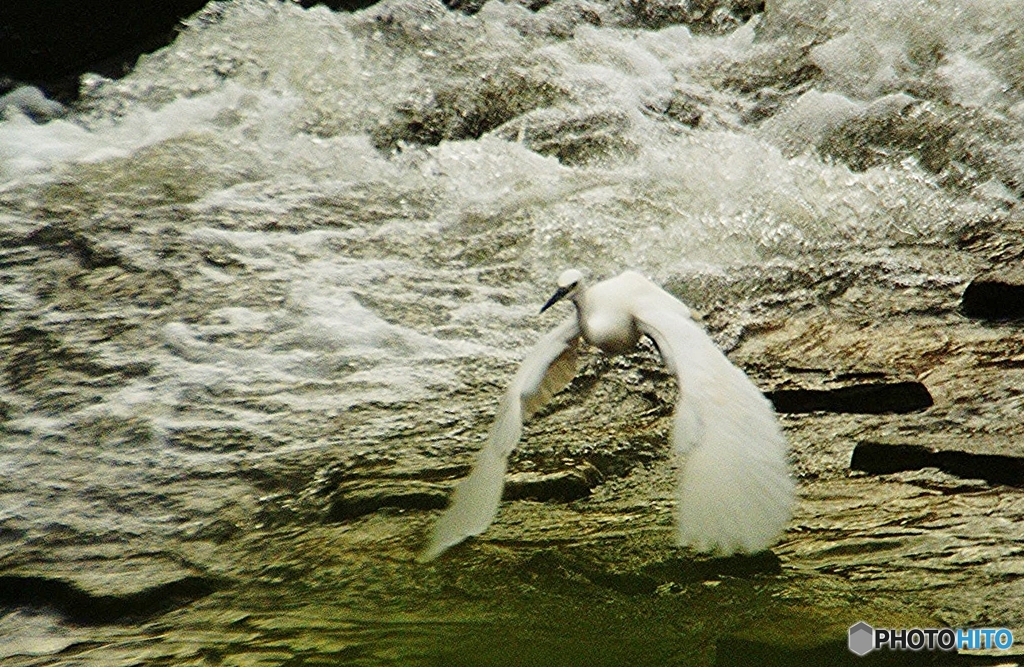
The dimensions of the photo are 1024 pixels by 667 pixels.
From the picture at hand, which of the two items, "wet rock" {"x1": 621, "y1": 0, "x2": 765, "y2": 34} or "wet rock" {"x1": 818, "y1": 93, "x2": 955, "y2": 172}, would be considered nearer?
"wet rock" {"x1": 818, "y1": 93, "x2": 955, "y2": 172}

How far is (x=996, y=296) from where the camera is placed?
11.2 feet

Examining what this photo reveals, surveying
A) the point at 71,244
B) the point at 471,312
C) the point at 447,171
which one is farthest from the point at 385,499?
the point at 447,171

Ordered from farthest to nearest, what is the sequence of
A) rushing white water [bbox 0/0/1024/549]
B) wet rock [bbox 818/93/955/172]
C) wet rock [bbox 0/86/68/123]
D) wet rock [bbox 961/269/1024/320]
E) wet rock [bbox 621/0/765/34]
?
1. wet rock [bbox 621/0/765/34]
2. wet rock [bbox 0/86/68/123]
3. wet rock [bbox 818/93/955/172]
4. rushing white water [bbox 0/0/1024/549]
5. wet rock [bbox 961/269/1024/320]

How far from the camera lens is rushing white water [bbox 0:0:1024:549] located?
3.81 m

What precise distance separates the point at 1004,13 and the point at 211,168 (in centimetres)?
418

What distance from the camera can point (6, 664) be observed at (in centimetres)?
229

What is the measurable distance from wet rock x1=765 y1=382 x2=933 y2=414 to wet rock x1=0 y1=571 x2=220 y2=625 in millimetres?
1732

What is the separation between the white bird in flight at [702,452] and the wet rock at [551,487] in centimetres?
20

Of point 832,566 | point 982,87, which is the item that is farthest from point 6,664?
point 982,87

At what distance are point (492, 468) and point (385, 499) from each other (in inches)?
20.5

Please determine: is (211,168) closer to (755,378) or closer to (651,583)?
(755,378)

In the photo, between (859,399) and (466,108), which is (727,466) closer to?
(859,399)

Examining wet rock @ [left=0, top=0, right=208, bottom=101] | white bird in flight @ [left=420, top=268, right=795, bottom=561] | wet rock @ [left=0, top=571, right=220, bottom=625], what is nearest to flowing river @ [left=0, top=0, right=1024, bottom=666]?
wet rock @ [left=0, top=571, right=220, bottom=625]

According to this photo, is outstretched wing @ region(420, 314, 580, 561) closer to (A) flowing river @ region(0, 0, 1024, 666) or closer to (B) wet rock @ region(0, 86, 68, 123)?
(A) flowing river @ region(0, 0, 1024, 666)
